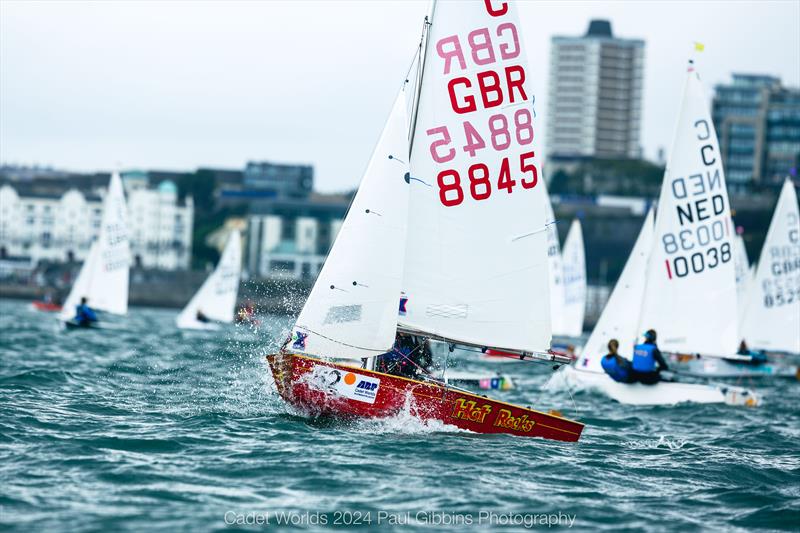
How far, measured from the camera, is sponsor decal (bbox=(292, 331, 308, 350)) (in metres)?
12.4

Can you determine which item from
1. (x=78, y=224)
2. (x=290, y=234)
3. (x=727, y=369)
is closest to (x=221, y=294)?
(x=727, y=369)

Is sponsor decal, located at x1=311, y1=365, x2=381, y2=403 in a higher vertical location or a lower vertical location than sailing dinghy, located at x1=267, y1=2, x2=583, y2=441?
lower

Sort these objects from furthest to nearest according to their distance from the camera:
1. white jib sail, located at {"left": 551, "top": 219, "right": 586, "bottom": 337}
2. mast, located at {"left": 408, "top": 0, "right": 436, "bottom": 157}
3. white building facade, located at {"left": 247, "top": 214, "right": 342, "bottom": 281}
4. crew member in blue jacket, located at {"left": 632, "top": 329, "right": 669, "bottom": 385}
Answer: white building facade, located at {"left": 247, "top": 214, "right": 342, "bottom": 281}, white jib sail, located at {"left": 551, "top": 219, "right": 586, "bottom": 337}, crew member in blue jacket, located at {"left": 632, "top": 329, "right": 669, "bottom": 385}, mast, located at {"left": 408, "top": 0, "right": 436, "bottom": 157}

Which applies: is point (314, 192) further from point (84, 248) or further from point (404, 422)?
point (404, 422)

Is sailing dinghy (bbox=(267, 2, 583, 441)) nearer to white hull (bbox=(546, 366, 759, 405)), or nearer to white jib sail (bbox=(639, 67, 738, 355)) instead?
white hull (bbox=(546, 366, 759, 405))

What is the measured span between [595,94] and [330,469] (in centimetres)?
13536

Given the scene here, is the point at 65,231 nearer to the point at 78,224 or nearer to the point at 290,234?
the point at 78,224

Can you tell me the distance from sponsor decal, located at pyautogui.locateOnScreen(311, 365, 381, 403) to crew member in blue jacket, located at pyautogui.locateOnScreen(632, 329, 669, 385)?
758 cm

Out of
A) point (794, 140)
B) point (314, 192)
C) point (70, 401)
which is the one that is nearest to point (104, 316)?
point (70, 401)

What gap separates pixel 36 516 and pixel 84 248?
4002 inches

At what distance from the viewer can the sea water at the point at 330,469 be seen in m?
8.85

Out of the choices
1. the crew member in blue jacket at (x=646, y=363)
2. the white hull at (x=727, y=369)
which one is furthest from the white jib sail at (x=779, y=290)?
the crew member in blue jacket at (x=646, y=363)

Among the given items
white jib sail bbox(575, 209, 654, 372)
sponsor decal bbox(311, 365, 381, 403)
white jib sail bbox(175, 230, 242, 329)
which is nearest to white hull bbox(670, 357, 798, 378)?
white jib sail bbox(575, 209, 654, 372)

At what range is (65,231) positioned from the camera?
107 m
